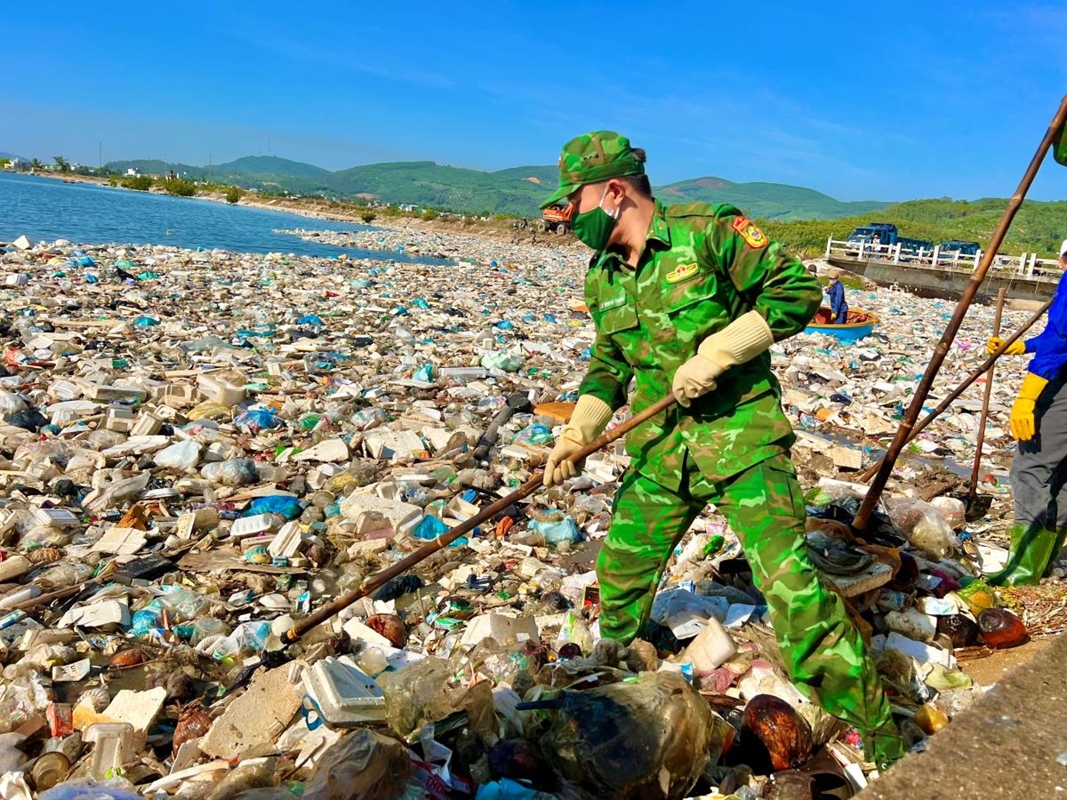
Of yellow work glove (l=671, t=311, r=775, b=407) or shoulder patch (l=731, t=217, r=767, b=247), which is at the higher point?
shoulder patch (l=731, t=217, r=767, b=247)

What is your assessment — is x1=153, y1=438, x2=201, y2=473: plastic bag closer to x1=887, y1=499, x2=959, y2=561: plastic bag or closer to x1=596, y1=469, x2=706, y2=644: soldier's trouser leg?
x1=596, y1=469, x2=706, y2=644: soldier's trouser leg

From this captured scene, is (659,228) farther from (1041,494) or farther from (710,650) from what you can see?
(1041,494)

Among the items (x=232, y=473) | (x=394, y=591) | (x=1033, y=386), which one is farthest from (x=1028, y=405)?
(x=232, y=473)

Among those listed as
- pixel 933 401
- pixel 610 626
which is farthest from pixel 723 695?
pixel 933 401

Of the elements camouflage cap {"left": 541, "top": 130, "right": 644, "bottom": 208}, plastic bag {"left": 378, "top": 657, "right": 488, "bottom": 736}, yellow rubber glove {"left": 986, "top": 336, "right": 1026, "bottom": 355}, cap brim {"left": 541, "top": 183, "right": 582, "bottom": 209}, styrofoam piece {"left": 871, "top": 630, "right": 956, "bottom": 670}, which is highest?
camouflage cap {"left": 541, "top": 130, "right": 644, "bottom": 208}

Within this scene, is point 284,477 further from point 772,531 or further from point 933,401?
point 933,401

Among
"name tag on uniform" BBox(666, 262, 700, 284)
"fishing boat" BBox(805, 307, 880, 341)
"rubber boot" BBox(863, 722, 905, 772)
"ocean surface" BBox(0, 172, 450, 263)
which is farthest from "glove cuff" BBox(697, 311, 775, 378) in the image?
"ocean surface" BBox(0, 172, 450, 263)

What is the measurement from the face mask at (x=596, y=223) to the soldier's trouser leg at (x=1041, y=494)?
2.50 metres

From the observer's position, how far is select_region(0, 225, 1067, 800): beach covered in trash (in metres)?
2.07

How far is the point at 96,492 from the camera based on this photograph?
4.24 metres

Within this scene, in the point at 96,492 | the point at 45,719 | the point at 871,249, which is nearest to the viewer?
the point at 45,719

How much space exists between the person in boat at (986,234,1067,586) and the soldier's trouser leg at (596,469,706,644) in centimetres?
203

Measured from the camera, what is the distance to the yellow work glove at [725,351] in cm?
210

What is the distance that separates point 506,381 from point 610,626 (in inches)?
197
